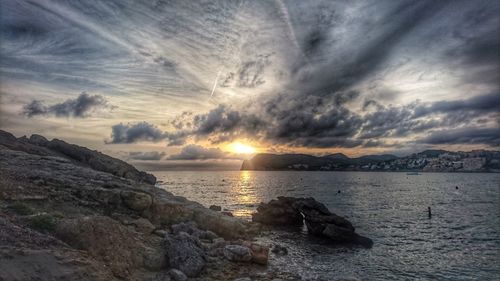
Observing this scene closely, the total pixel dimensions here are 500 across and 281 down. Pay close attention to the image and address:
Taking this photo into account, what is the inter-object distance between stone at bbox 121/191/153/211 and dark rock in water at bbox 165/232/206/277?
855 centimetres

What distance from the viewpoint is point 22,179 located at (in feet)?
80.6

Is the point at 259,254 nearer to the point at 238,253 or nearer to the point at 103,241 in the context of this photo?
the point at 238,253

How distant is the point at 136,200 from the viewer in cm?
2920

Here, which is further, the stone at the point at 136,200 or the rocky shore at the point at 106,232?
the stone at the point at 136,200

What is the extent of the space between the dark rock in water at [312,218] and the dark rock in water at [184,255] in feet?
80.2

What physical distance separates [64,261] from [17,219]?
236 inches

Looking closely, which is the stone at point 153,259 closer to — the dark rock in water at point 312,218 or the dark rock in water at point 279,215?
the dark rock in water at point 312,218

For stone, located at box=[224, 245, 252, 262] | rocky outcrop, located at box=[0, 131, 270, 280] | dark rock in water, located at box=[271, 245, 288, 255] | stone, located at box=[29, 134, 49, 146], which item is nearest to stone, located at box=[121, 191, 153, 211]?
rocky outcrop, located at box=[0, 131, 270, 280]

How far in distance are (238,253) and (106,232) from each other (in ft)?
38.2

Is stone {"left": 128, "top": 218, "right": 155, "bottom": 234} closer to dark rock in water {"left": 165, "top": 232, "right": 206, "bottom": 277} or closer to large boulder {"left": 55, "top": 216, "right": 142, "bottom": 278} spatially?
dark rock in water {"left": 165, "top": 232, "right": 206, "bottom": 277}

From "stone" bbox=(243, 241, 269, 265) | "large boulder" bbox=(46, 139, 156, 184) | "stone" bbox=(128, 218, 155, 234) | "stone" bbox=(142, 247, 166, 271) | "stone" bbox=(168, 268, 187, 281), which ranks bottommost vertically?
"stone" bbox=(243, 241, 269, 265)

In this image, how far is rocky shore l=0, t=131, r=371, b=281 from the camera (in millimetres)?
12836

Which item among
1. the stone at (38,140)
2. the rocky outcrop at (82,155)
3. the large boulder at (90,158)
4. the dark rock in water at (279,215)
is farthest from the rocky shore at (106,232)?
the stone at (38,140)

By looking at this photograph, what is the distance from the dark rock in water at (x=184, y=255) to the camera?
19386 mm
